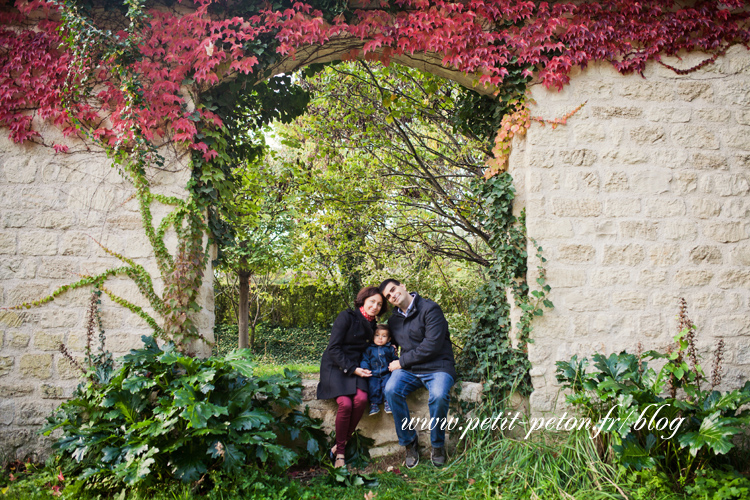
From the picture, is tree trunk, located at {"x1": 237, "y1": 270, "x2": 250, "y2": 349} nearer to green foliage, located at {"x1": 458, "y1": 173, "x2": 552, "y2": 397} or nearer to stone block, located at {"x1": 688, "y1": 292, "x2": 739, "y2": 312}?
green foliage, located at {"x1": 458, "y1": 173, "x2": 552, "y2": 397}

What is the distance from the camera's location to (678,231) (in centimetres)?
347

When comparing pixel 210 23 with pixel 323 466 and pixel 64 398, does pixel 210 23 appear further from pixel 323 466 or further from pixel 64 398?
pixel 323 466

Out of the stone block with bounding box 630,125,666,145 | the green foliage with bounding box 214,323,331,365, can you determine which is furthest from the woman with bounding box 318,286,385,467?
the green foliage with bounding box 214,323,331,365

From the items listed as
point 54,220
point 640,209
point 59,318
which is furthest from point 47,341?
point 640,209

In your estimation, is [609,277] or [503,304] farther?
[503,304]

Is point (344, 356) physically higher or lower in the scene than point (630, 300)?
lower

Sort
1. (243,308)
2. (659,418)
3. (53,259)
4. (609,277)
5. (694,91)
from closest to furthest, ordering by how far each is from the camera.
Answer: (659,418) → (53,259) → (609,277) → (694,91) → (243,308)

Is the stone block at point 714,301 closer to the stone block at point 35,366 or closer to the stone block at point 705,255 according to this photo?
the stone block at point 705,255

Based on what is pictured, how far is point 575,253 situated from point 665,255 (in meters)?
0.69

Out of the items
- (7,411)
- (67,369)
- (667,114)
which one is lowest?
(7,411)

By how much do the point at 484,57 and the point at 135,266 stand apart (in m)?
3.08

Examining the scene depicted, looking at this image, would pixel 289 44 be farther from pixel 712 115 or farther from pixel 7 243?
pixel 712 115

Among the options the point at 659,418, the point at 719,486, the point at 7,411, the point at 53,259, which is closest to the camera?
the point at 719,486

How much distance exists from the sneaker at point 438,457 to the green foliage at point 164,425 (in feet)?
3.40
